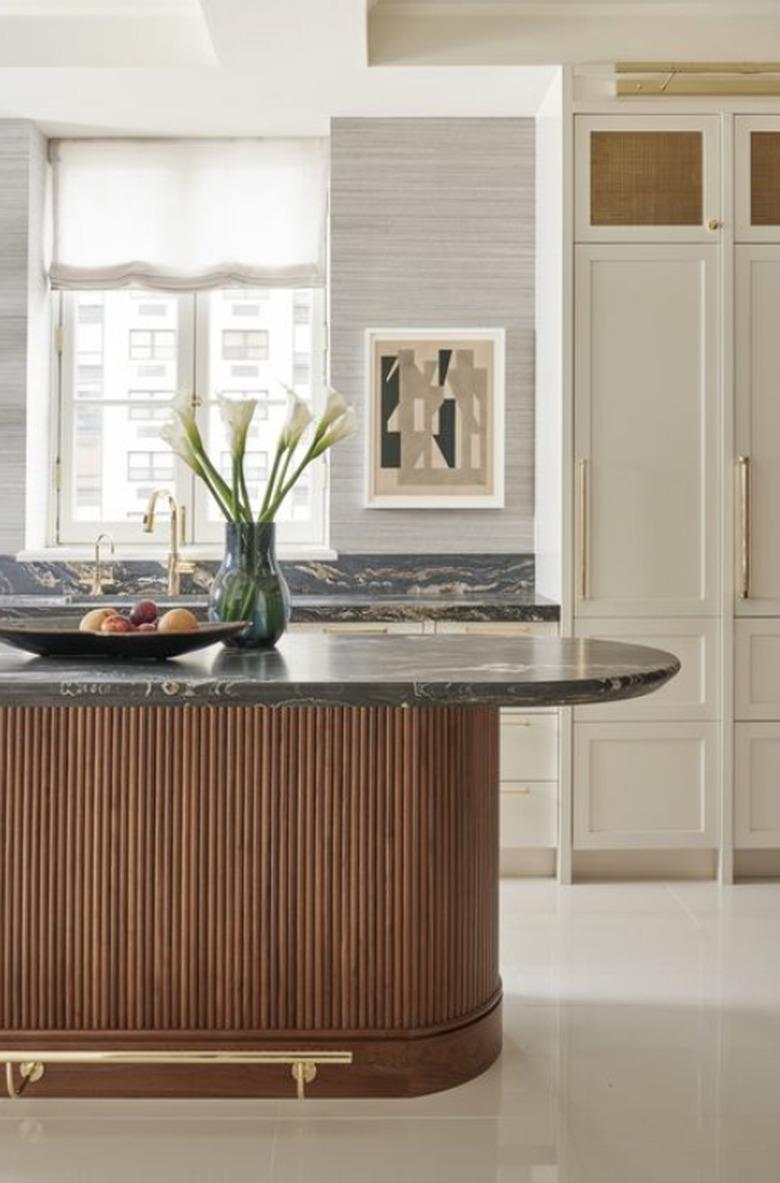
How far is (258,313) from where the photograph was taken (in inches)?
206

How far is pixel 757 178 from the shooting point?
4.42 m

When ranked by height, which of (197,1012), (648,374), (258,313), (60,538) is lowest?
(197,1012)

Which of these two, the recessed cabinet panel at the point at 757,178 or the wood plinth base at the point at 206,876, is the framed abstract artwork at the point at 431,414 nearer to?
the recessed cabinet panel at the point at 757,178

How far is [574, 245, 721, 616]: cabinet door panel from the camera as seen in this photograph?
4422 millimetres

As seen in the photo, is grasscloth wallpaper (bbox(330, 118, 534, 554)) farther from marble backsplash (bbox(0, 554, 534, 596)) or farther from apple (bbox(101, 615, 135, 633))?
apple (bbox(101, 615, 135, 633))

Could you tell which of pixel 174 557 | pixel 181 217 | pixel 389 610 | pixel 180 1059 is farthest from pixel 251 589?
pixel 181 217

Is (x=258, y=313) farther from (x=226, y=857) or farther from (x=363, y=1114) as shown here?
(x=363, y=1114)

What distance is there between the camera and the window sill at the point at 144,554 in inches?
198

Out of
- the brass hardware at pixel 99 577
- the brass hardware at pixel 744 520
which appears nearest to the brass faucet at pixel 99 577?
the brass hardware at pixel 99 577

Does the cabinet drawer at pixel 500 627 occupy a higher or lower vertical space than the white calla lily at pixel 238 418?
lower

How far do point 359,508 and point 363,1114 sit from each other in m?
2.81

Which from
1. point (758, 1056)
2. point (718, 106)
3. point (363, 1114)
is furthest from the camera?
point (718, 106)

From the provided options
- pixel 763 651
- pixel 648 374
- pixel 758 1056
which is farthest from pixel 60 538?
pixel 758 1056

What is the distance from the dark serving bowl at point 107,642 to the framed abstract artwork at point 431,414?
2.43m
